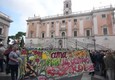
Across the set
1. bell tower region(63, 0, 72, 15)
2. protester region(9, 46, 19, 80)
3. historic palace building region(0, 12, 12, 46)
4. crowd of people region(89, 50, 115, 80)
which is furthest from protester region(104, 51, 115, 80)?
bell tower region(63, 0, 72, 15)

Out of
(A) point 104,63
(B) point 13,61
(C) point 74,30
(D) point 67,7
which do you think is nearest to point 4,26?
(C) point 74,30

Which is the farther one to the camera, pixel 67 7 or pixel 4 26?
pixel 67 7

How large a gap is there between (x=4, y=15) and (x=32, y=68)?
30047 mm

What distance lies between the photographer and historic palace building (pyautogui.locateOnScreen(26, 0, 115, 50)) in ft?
116

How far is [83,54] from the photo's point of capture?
24.3ft

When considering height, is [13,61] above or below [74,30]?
below

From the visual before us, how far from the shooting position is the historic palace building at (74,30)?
3544 centimetres

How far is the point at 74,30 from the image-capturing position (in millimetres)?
40219

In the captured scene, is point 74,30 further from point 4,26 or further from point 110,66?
point 110,66

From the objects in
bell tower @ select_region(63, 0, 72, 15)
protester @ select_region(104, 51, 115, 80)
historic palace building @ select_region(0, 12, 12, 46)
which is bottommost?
protester @ select_region(104, 51, 115, 80)

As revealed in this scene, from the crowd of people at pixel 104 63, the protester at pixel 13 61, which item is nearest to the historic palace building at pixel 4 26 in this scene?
the crowd of people at pixel 104 63

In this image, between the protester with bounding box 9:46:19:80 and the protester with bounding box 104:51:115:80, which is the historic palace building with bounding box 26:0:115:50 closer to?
the protester with bounding box 104:51:115:80

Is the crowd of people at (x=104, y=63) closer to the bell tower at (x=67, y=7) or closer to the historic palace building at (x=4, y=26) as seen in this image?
the historic palace building at (x=4, y=26)

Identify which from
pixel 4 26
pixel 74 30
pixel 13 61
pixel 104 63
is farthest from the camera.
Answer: pixel 74 30
